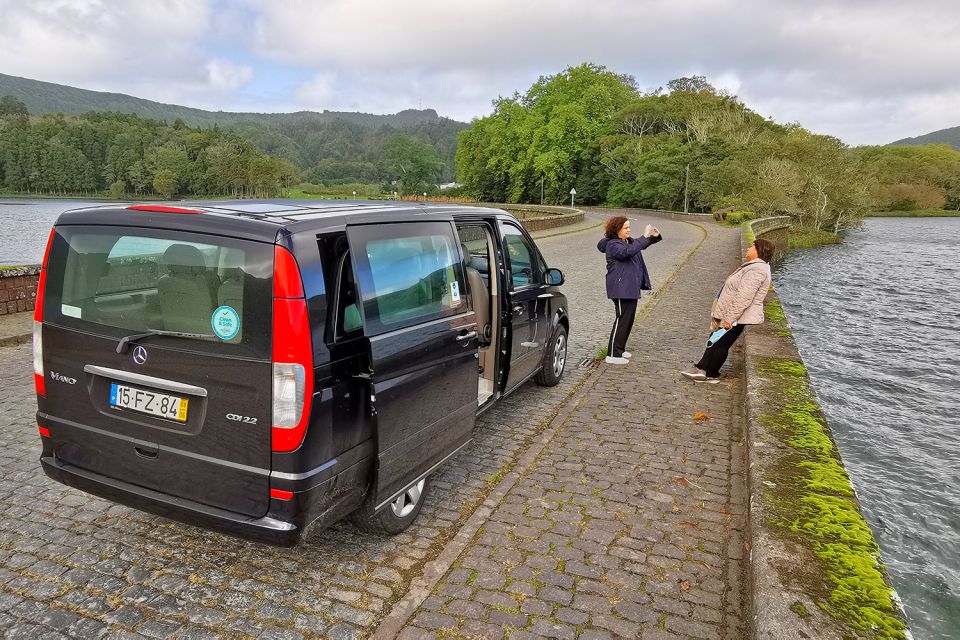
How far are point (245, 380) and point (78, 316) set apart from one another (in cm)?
113

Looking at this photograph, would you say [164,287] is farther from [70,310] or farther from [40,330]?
[40,330]

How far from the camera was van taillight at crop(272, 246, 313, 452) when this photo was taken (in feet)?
8.69

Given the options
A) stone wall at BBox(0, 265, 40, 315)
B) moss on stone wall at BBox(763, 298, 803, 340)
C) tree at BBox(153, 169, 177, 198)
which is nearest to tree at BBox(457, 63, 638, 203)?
tree at BBox(153, 169, 177, 198)

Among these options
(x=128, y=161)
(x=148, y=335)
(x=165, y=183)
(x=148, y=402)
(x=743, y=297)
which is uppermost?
(x=128, y=161)

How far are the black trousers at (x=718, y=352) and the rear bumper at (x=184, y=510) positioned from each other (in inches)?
222

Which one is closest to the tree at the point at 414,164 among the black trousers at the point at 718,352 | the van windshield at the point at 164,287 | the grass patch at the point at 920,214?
the grass patch at the point at 920,214

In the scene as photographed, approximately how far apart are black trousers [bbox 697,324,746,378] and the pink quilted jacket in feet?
0.81

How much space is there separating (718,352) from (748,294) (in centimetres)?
82

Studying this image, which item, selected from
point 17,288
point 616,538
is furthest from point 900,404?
point 17,288

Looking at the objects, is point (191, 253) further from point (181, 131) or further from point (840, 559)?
point (181, 131)

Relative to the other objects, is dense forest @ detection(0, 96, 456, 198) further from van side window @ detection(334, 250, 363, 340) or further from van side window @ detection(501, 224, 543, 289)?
van side window @ detection(334, 250, 363, 340)

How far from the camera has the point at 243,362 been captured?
8.83 feet

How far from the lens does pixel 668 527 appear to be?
385cm

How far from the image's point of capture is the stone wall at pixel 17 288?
9.12 meters
